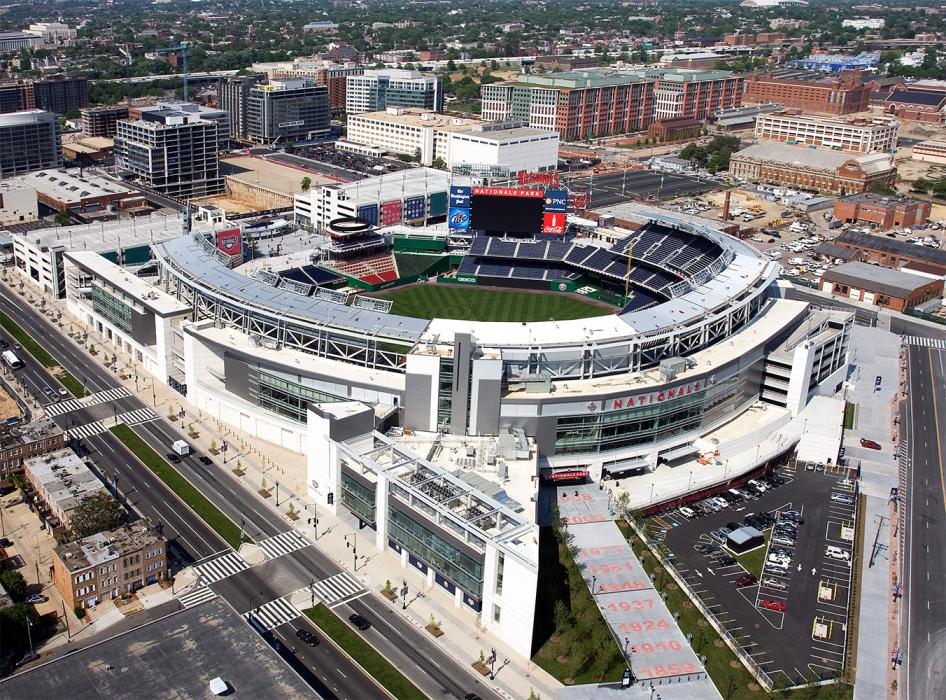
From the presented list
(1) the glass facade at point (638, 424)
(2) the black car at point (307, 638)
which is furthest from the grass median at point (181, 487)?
(1) the glass facade at point (638, 424)

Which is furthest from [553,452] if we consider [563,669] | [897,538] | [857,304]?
[857,304]

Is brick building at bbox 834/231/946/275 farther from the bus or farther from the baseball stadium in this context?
the bus

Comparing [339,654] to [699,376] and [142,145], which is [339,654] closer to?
[699,376]

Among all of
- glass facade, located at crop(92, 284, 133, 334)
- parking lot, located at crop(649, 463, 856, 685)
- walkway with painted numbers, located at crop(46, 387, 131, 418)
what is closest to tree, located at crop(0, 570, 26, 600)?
walkway with painted numbers, located at crop(46, 387, 131, 418)

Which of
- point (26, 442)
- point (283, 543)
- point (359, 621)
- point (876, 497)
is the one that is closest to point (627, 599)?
point (359, 621)

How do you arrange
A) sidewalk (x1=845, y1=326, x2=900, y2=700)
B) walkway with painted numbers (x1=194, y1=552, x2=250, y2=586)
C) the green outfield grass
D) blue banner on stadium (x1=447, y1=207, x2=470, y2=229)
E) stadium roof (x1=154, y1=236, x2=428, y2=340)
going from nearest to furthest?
sidewalk (x1=845, y1=326, x2=900, y2=700)
walkway with painted numbers (x1=194, y1=552, x2=250, y2=586)
stadium roof (x1=154, y1=236, x2=428, y2=340)
the green outfield grass
blue banner on stadium (x1=447, y1=207, x2=470, y2=229)

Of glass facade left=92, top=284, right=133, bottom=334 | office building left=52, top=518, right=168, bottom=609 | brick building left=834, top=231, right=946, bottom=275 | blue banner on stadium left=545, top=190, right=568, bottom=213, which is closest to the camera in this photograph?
office building left=52, top=518, right=168, bottom=609

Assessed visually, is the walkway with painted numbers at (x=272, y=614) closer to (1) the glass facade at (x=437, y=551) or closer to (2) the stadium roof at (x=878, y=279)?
(1) the glass facade at (x=437, y=551)
